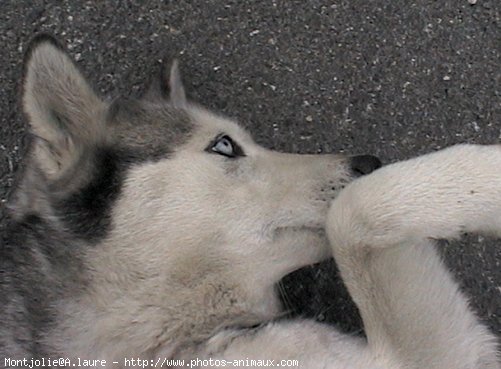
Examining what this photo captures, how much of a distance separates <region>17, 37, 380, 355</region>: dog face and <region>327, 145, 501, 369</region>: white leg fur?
0.60ft

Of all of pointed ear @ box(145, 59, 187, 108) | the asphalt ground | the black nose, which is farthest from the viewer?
the asphalt ground

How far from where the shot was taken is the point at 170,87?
3.21m

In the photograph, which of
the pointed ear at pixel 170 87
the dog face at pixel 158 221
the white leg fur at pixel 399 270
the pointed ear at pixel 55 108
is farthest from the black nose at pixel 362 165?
the pointed ear at pixel 55 108

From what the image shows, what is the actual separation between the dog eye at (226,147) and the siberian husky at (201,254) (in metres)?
0.04

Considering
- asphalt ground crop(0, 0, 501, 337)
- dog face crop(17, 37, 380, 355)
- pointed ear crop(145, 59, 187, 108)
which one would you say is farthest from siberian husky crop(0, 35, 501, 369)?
asphalt ground crop(0, 0, 501, 337)

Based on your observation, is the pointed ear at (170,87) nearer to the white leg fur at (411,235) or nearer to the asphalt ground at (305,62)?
the asphalt ground at (305,62)

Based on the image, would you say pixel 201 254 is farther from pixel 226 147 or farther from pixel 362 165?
pixel 362 165

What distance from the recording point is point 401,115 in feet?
12.1

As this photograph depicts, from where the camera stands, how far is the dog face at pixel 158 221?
2645 millimetres

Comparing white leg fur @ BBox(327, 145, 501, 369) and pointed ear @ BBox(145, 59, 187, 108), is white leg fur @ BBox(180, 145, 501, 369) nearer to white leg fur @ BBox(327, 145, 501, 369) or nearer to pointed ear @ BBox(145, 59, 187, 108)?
white leg fur @ BBox(327, 145, 501, 369)

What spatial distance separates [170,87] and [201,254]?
0.89m

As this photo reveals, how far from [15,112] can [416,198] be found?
2.22m

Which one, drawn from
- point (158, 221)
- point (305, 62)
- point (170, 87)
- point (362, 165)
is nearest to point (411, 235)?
point (362, 165)

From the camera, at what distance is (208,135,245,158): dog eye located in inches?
112
